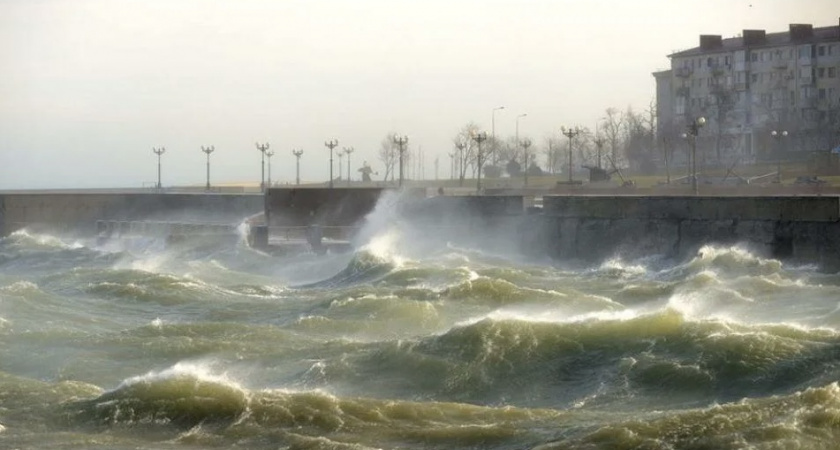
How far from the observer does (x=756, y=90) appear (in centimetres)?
9350

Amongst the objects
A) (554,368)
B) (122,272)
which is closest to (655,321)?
(554,368)

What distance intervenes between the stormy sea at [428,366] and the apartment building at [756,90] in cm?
6220

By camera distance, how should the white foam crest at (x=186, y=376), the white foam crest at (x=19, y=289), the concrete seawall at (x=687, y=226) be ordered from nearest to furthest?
the white foam crest at (x=186, y=376) < the white foam crest at (x=19, y=289) < the concrete seawall at (x=687, y=226)

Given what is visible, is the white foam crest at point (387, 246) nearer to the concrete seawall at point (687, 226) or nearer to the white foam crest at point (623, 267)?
the concrete seawall at point (687, 226)

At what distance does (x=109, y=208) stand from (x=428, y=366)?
1615 inches

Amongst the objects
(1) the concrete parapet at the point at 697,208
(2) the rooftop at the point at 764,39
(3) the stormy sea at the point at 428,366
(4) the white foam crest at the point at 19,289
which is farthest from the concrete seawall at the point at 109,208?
(2) the rooftop at the point at 764,39

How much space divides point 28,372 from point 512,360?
18.2 feet

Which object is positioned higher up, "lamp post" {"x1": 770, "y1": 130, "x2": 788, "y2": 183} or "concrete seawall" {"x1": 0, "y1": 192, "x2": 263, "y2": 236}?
"lamp post" {"x1": 770, "y1": 130, "x2": 788, "y2": 183}

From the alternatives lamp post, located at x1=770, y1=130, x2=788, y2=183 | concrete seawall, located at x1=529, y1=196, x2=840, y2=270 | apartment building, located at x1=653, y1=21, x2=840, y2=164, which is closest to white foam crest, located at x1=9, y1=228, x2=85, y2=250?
concrete seawall, located at x1=529, y1=196, x2=840, y2=270

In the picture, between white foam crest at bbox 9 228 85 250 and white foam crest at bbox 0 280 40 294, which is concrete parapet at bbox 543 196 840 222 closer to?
white foam crest at bbox 0 280 40 294

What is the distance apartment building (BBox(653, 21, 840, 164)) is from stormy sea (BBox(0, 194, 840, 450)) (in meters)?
62.2

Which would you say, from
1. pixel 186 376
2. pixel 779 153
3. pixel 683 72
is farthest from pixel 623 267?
pixel 683 72

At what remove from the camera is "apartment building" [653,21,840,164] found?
86.2 m

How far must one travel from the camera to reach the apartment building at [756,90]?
86188mm
